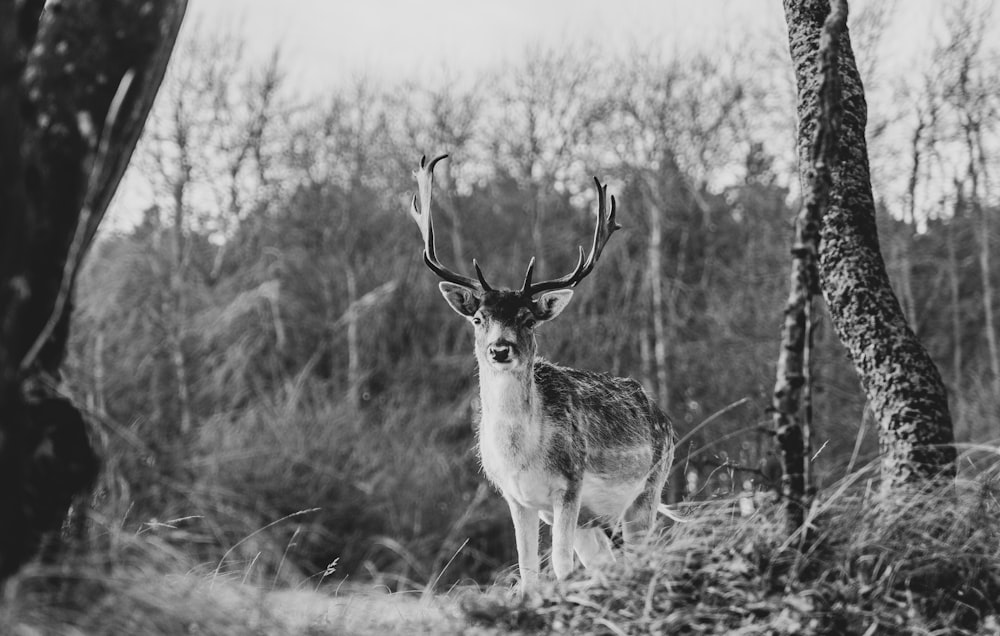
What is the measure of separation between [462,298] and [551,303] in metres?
0.62

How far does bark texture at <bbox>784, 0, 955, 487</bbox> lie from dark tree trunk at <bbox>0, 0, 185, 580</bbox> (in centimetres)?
342

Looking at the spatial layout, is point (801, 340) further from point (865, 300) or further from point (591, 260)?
point (591, 260)

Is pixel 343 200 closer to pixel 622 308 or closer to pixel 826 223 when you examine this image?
pixel 622 308

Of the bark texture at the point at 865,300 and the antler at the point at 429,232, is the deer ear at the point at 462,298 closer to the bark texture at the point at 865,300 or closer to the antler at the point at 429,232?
the antler at the point at 429,232

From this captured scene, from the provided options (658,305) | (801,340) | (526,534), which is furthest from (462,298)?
(658,305)

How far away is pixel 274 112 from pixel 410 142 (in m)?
3.72

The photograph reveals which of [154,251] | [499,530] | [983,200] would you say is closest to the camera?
[499,530]

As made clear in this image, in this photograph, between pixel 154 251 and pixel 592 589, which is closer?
pixel 592 589

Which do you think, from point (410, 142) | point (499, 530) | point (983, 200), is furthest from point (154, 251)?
point (983, 200)

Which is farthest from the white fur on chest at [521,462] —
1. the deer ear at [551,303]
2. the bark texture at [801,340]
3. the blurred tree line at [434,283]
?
the blurred tree line at [434,283]

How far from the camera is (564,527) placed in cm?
691

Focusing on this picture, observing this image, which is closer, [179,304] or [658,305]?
[179,304]

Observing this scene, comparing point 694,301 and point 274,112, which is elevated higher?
point 274,112

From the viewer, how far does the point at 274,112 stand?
28.7 meters
